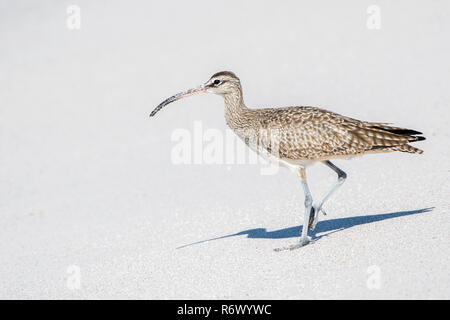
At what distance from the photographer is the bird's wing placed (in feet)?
26.9

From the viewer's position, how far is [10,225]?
10.9 metres

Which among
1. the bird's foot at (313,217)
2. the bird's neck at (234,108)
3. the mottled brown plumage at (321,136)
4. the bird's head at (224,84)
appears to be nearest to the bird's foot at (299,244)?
the bird's foot at (313,217)

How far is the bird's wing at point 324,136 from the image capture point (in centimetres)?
821

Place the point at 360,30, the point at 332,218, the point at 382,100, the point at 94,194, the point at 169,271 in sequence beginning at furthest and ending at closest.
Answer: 1. the point at 360,30
2. the point at 382,100
3. the point at 94,194
4. the point at 332,218
5. the point at 169,271

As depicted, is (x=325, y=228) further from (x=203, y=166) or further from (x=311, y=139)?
(x=203, y=166)

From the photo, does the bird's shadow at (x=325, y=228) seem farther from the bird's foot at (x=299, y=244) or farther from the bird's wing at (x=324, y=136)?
the bird's wing at (x=324, y=136)

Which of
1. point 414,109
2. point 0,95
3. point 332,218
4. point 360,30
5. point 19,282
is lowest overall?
point 19,282

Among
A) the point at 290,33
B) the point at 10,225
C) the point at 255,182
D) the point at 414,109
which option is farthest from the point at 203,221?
the point at 290,33

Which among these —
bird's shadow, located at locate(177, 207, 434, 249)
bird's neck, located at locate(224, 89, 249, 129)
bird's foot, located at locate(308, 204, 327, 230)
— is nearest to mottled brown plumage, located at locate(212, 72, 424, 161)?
bird's neck, located at locate(224, 89, 249, 129)

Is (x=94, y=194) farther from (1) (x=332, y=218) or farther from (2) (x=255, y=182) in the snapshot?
(1) (x=332, y=218)

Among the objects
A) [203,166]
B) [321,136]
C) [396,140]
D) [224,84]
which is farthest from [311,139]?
[203,166]

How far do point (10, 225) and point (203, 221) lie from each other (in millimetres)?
3420

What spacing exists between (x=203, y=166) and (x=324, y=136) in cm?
423

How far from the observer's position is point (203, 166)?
12211mm
